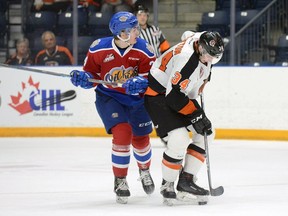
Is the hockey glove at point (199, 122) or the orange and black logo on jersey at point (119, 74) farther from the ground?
the orange and black logo on jersey at point (119, 74)

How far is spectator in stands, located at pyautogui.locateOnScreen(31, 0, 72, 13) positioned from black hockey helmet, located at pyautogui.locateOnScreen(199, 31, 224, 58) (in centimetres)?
530

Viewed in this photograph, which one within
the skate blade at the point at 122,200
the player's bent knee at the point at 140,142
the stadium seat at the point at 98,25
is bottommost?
the skate blade at the point at 122,200

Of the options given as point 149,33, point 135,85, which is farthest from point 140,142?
point 149,33

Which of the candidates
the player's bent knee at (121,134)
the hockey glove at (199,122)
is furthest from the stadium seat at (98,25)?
the hockey glove at (199,122)

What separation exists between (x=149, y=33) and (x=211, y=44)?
3.53 metres

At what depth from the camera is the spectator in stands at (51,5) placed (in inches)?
404

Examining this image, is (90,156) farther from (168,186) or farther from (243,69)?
(168,186)

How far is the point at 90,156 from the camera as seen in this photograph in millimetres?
7969

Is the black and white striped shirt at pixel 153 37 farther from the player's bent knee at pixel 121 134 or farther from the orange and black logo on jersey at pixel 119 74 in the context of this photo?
the player's bent knee at pixel 121 134

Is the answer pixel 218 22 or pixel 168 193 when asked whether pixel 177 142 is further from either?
pixel 218 22

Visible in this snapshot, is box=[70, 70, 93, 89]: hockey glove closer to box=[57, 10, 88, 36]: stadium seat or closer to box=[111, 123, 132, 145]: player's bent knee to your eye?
box=[111, 123, 132, 145]: player's bent knee

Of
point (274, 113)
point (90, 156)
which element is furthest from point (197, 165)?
point (274, 113)

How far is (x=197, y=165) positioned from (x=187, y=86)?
53 cm

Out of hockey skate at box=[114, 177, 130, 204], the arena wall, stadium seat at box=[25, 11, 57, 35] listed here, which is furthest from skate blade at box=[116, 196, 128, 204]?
stadium seat at box=[25, 11, 57, 35]
